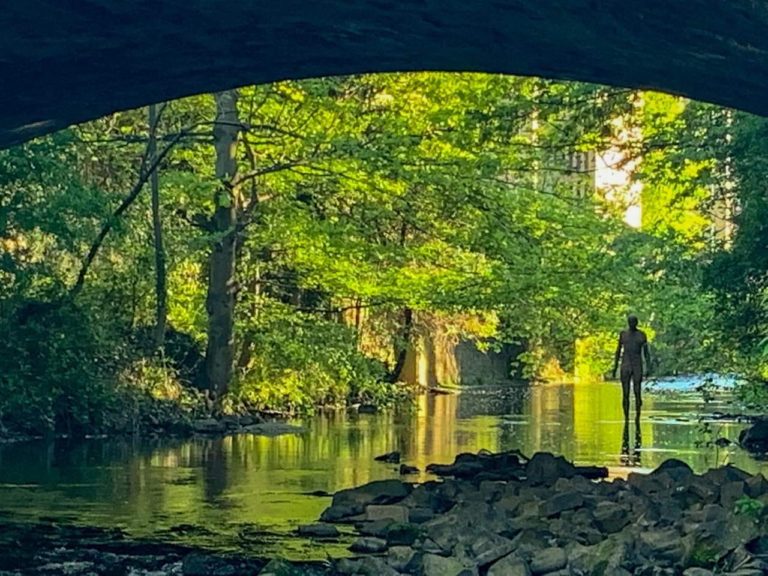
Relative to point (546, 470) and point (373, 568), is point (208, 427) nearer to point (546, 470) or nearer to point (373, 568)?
point (546, 470)

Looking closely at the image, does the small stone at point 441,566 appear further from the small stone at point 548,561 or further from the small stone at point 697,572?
the small stone at point 697,572

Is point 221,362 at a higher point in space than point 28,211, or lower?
lower

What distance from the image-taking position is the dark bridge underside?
8500 mm

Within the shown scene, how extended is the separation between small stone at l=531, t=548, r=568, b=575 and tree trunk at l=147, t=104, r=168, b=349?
1422cm

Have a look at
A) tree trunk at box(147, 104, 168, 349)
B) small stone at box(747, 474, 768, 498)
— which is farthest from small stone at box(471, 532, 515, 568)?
tree trunk at box(147, 104, 168, 349)

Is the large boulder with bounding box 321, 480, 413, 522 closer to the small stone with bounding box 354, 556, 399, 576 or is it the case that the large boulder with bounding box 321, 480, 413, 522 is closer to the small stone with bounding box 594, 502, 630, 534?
the small stone with bounding box 594, 502, 630, 534

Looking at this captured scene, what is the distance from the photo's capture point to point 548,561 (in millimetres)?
9070

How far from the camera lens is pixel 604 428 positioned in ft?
79.4

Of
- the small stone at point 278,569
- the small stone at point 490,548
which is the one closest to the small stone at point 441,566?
the small stone at point 490,548

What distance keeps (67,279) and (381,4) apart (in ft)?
44.1

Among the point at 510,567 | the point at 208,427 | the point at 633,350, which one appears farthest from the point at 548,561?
the point at 208,427

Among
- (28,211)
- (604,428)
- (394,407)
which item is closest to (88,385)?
(28,211)

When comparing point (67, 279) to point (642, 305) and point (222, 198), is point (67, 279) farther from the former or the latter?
point (642, 305)

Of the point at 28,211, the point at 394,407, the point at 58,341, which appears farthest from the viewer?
the point at 394,407
